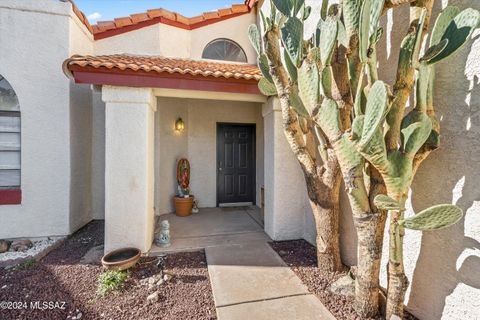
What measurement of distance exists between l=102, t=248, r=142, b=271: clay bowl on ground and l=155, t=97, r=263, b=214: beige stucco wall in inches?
114

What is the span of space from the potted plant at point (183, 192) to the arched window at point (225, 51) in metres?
3.58

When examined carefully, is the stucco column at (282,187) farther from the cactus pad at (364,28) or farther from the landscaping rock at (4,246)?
the landscaping rock at (4,246)

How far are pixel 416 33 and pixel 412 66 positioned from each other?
0.30 m

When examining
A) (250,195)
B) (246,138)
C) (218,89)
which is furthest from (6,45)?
(250,195)

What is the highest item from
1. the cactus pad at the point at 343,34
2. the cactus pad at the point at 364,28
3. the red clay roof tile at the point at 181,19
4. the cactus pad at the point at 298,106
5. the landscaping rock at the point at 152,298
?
the red clay roof tile at the point at 181,19

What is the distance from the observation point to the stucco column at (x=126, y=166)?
4.34m

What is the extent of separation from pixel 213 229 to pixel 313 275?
108 inches

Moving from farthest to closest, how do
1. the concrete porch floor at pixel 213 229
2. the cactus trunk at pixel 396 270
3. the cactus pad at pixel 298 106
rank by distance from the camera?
the concrete porch floor at pixel 213 229
the cactus pad at pixel 298 106
the cactus trunk at pixel 396 270

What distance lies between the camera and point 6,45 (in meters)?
5.13

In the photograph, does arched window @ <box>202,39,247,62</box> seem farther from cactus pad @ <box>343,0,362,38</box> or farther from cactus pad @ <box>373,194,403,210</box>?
cactus pad @ <box>373,194,403,210</box>

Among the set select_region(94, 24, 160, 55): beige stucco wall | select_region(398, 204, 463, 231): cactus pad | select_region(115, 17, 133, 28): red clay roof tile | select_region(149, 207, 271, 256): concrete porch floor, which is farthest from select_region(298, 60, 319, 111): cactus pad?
select_region(115, 17, 133, 28): red clay roof tile

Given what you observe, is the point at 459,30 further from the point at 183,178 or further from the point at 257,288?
the point at 183,178

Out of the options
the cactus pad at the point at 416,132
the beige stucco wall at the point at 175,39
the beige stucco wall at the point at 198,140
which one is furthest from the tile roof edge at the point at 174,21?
the cactus pad at the point at 416,132

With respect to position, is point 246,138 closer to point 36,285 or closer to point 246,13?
point 246,13
